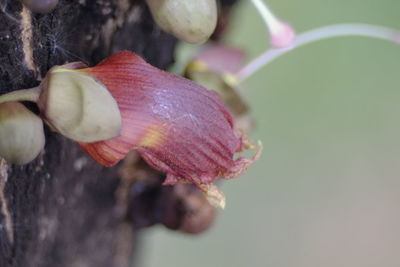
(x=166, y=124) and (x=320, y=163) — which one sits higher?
(x=166, y=124)

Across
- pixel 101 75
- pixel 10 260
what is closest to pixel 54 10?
pixel 101 75

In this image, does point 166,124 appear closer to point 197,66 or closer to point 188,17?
point 188,17

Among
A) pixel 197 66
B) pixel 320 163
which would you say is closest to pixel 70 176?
pixel 197 66

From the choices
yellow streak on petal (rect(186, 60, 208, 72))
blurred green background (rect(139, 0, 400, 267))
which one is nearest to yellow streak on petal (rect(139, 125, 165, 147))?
yellow streak on petal (rect(186, 60, 208, 72))

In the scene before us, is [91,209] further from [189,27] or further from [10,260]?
[189,27]

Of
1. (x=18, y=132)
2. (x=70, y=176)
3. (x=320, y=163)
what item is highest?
(x=18, y=132)

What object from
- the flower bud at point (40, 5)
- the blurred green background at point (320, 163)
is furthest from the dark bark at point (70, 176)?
the blurred green background at point (320, 163)
